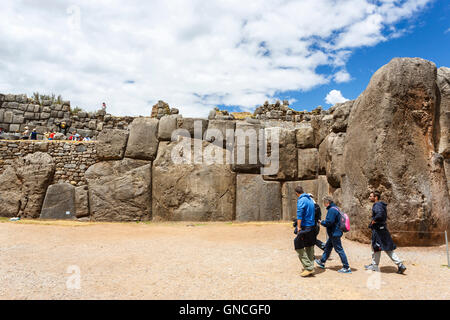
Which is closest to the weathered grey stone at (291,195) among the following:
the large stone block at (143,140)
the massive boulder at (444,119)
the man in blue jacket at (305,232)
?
the massive boulder at (444,119)

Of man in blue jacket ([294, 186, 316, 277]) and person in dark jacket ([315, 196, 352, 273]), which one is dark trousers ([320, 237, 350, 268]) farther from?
man in blue jacket ([294, 186, 316, 277])

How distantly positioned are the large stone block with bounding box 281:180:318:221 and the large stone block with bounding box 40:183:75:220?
909 cm

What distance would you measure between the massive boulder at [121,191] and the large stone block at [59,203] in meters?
0.86

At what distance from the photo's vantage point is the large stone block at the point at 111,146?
13070 mm

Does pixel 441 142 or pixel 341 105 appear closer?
pixel 441 142

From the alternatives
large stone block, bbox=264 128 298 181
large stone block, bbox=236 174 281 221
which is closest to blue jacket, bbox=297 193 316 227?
large stone block, bbox=236 174 281 221

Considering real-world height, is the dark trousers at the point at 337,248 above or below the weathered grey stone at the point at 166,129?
below

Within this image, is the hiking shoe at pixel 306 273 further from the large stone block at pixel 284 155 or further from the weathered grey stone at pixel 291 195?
the large stone block at pixel 284 155

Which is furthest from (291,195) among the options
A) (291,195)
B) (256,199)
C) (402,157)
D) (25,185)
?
(25,185)

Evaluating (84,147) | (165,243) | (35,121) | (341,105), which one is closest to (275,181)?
→ (341,105)

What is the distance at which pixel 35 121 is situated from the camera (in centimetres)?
2020
